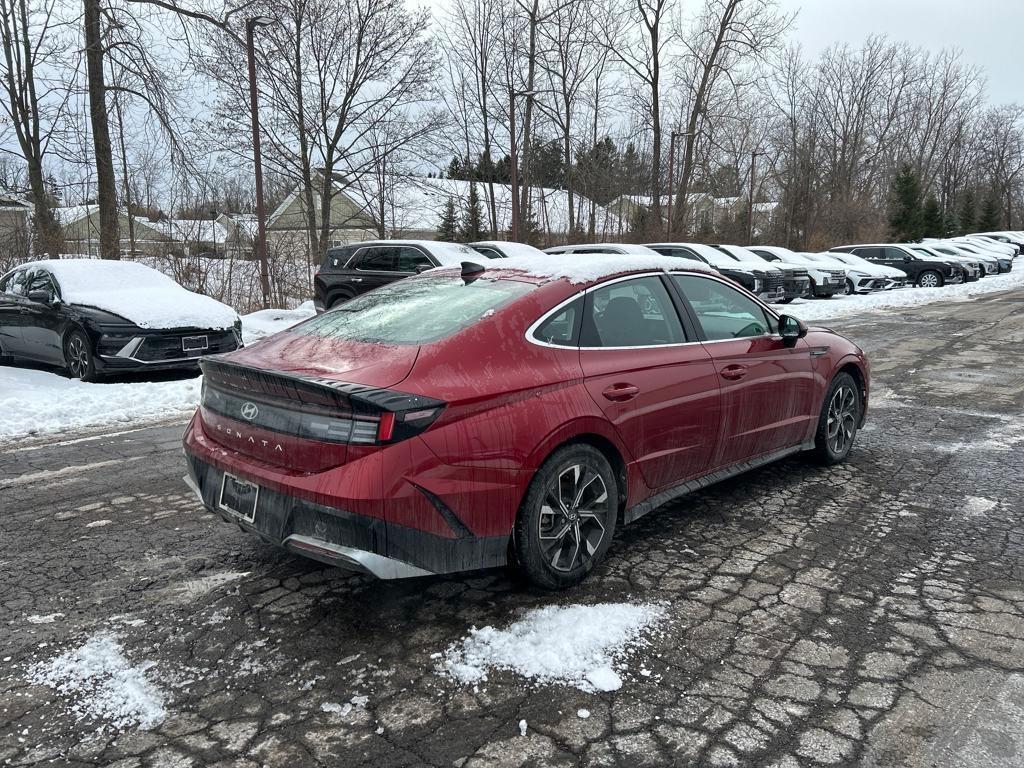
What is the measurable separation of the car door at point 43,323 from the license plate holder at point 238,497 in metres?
7.57

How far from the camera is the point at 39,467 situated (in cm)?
557

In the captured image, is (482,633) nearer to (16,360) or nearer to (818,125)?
(16,360)

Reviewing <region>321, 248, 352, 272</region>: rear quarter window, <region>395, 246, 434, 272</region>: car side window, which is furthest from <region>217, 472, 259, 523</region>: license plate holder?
<region>321, 248, 352, 272</region>: rear quarter window

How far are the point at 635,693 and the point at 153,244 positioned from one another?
20104mm

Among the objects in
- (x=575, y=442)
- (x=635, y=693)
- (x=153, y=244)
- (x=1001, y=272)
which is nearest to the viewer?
(x=635, y=693)

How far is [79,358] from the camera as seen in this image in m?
9.09

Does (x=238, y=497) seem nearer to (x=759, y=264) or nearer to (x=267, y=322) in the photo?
(x=267, y=322)

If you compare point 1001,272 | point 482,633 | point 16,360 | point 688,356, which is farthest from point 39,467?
point 1001,272

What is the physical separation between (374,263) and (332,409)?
12.7m

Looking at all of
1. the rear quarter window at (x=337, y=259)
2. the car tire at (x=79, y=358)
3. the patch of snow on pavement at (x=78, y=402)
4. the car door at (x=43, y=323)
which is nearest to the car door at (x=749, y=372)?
the patch of snow on pavement at (x=78, y=402)

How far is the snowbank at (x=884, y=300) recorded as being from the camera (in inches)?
714

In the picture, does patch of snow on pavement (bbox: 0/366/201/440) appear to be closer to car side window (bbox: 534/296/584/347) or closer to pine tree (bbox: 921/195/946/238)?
car side window (bbox: 534/296/584/347)

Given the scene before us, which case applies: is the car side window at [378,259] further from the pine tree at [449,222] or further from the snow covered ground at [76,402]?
the pine tree at [449,222]

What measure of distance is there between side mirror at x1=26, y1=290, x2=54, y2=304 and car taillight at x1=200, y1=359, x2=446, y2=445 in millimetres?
8065
